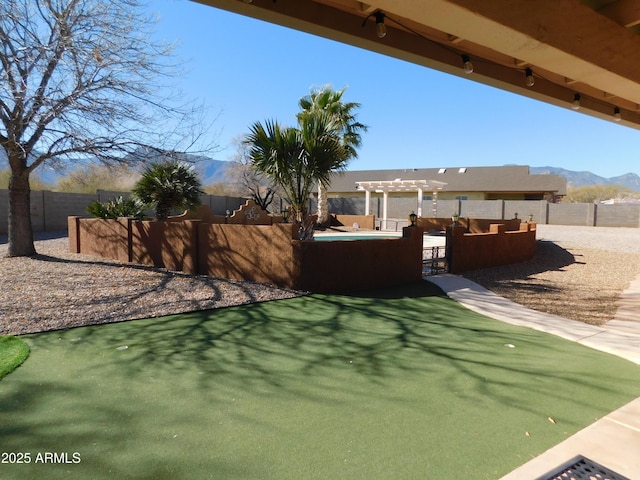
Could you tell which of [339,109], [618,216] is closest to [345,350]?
[339,109]

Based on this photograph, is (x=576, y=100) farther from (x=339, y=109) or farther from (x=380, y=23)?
(x=339, y=109)

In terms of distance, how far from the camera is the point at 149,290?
7.68 meters

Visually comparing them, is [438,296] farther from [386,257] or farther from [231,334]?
[231,334]

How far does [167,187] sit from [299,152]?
585 centimetres

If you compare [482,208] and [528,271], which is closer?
[528,271]

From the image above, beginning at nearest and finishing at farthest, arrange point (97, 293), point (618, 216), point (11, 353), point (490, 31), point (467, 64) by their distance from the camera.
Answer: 1. point (490, 31)
2. point (467, 64)
3. point (11, 353)
4. point (97, 293)
5. point (618, 216)

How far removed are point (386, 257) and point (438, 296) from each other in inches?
57.5

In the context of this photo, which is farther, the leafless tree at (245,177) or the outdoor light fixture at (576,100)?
the leafless tree at (245,177)

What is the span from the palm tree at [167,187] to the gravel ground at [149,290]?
2704mm

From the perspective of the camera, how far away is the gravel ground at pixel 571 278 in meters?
7.50

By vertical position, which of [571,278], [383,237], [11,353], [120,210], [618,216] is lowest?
[11,353]

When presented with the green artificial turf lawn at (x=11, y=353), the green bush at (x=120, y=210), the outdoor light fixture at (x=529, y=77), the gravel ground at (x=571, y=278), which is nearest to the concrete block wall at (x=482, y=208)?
the gravel ground at (x=571, y=278)

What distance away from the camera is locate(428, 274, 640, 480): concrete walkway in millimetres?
2496

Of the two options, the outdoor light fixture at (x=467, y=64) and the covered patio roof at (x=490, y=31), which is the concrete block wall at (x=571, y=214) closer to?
the covered patio roof at (x=490, y=31)
